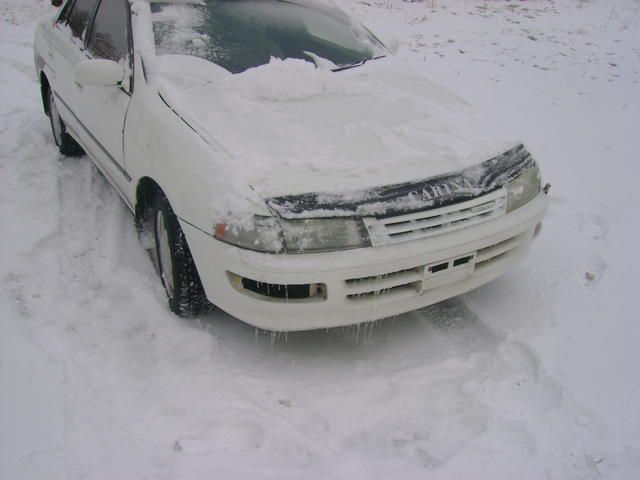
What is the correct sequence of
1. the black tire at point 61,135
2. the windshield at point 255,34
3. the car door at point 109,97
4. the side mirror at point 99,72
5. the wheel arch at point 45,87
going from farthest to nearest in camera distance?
the wheel arch at point 45,87 → the black tire at point 61,135 → the windshield at point 255,34 → the car door at point 109,97 → the side mirror at point 99,72

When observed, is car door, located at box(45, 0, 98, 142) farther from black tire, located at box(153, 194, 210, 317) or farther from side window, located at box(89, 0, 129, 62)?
black tire, located at box(153, 194, 210, 317)

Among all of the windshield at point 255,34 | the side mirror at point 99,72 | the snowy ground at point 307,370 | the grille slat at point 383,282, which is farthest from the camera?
the windshield at point 255,34

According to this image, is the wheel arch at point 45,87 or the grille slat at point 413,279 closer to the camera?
the grille slat at point 413,279

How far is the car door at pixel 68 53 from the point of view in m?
3.95

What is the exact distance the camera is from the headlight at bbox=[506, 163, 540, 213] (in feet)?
9.34

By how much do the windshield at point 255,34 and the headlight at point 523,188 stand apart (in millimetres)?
1411

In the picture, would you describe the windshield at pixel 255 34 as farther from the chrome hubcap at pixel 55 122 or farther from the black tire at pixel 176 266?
the chrome hubcap at pixel 55 122

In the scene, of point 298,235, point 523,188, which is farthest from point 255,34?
point 523,188

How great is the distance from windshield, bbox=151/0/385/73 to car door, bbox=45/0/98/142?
0.75 m

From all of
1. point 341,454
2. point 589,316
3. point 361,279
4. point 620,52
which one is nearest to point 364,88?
point 361,279

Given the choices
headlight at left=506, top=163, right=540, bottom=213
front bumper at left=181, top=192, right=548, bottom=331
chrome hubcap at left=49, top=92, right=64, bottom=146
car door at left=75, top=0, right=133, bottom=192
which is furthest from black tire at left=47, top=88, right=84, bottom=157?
headlight at left=506, top=163, right=540, bottom=213

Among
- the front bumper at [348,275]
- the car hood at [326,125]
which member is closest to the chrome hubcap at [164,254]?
the front bumper at [348,275]

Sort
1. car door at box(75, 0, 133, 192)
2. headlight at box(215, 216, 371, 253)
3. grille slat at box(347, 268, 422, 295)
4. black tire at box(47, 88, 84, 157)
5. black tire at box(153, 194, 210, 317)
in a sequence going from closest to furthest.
→ headlight at box(215, 216, 371, 253)
grille slat at box(347, 268, 422, 295)
black tire at box(153, 194, 210, 317)
car door at box(75, 0, 133, 192)
black tire at box(47, 88, 84, 157)

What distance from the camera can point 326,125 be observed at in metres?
2.95
